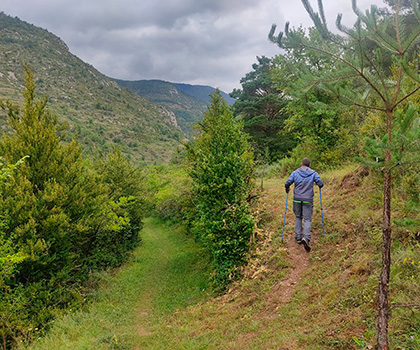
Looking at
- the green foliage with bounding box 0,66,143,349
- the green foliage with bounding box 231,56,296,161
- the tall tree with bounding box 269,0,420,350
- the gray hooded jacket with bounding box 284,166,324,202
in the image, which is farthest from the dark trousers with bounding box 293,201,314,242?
the green foliage with bounding box 231,56,296,161

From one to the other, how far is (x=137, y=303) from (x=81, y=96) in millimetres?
95693

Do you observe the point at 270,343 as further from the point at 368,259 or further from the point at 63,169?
the point at 63,169

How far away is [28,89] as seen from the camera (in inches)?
357

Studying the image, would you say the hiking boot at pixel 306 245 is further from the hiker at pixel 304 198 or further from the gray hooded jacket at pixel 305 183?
the gray hooded jacket at pixel 305 183

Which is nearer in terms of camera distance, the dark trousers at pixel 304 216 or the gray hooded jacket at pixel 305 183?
the dark trousers at pixel 304 216

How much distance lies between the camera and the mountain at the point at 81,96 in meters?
73.2

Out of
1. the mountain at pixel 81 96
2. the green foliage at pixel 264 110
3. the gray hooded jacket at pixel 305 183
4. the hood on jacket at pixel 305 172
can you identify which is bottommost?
the gray hooded jacket at pixel 305 183

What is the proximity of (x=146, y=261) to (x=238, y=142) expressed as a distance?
972cm

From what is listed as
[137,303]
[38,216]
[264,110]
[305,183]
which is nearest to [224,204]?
[305,183]

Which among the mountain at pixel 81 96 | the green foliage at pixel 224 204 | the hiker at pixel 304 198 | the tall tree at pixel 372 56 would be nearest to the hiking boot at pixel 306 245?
the hiker at pixel 304 198

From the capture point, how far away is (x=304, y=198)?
7172mm

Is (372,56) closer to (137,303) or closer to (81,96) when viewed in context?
(137,303)

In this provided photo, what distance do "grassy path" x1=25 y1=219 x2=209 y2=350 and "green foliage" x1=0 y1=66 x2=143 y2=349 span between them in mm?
939

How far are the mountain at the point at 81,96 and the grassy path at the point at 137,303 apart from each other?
176 ft
